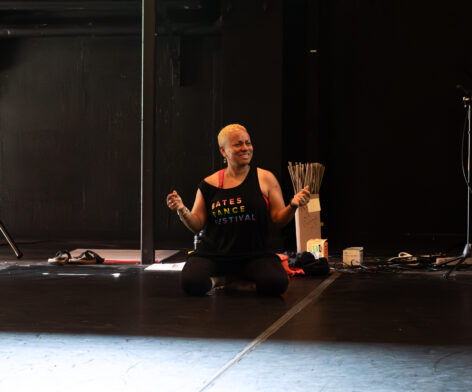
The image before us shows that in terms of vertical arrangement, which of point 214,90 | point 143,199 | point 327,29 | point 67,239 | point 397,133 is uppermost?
point 327,29

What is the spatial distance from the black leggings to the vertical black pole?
1497 millimetres

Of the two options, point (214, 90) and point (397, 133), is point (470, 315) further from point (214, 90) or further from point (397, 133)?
point (214, 90)

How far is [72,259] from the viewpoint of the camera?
540 cm

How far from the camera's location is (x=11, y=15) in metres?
8.17

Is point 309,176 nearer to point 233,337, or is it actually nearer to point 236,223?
point 236,223

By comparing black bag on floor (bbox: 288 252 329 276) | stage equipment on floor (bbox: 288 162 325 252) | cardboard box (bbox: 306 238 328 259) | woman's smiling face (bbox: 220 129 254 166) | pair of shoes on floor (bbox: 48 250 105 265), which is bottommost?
pair of shoes on floor (bbox: 48 250 105 265)

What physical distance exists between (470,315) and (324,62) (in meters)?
4.87

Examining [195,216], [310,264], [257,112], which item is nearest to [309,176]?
[310,264]

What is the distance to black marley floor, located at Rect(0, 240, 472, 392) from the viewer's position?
6.91ft

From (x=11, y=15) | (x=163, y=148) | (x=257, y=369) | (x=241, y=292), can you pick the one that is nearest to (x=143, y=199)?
(x=241, y=292)

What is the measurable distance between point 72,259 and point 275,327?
9.51 ft

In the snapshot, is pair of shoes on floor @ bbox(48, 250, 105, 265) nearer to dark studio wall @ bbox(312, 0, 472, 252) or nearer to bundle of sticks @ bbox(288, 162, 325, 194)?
bundle of sticks @ bbox(288, 162, 325, 194)

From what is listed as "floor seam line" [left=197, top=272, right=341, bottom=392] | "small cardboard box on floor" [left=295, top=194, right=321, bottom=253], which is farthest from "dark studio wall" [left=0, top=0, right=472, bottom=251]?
"floor seam line" [left=197, top=272, right=341, bottom=392]

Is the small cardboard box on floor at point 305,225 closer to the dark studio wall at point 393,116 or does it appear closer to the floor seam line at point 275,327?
the floor seam line at point 275,327
